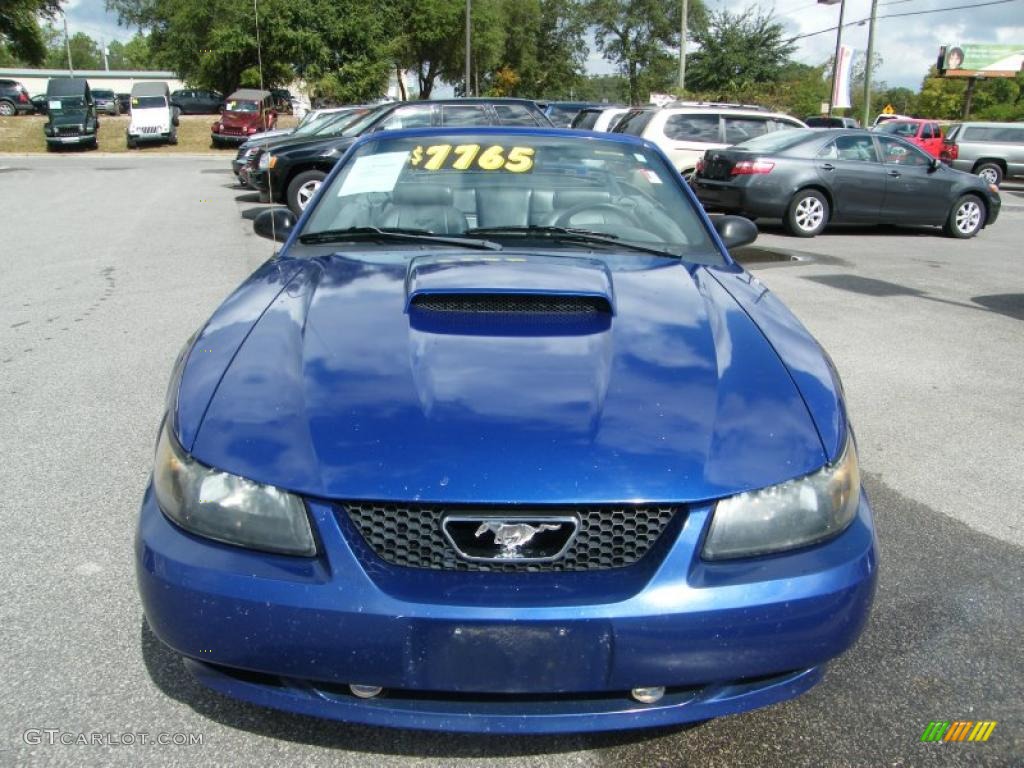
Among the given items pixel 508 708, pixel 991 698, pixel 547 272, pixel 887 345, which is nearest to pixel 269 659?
pixel 508 708

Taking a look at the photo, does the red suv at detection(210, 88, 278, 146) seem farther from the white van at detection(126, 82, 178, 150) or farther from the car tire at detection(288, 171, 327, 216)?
the car tire at detection(288, 171, 327, 216)

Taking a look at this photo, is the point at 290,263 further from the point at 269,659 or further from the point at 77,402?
the point at 77,402

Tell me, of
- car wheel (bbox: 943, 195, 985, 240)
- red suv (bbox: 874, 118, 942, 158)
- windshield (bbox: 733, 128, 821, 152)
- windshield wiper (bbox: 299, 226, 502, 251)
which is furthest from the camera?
red suv (bbox: 874, 118, 942, 158)

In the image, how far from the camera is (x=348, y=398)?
2.02m

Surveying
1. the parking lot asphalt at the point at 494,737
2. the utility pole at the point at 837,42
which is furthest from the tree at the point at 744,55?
the parking lot asphalt at the point at 494,737

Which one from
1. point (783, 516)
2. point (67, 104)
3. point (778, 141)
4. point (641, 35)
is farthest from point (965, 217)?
point (641, 35)

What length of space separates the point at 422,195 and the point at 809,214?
10.1 metres

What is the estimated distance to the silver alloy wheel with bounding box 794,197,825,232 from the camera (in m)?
12.2

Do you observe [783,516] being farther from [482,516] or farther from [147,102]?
[147,102]

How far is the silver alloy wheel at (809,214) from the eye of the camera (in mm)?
12203

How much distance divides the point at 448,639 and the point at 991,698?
160cm

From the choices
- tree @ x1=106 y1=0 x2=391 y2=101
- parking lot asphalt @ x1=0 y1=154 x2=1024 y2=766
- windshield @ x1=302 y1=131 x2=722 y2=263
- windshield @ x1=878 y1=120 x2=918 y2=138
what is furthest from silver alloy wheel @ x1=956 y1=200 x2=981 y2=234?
tree @ x1=106 y1=0 x2=391 y2=101

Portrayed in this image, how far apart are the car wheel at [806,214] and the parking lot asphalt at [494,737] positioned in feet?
12.5

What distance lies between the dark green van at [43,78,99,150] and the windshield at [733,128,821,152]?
938 inches
